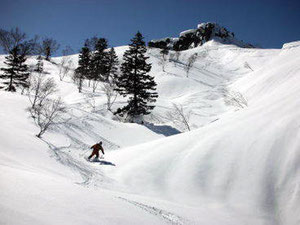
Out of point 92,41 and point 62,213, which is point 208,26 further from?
point 62,213

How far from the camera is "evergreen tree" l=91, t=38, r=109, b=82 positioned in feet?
147

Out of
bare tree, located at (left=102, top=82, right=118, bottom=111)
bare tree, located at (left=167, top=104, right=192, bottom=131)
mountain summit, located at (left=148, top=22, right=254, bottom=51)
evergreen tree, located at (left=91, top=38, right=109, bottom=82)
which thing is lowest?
bare tree, located at (left=167, top=104, right=192, bottom=131)

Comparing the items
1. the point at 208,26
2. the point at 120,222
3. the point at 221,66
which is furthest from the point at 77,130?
the point at 208,26

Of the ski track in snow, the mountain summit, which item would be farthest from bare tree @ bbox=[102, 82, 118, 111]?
the mountain summit

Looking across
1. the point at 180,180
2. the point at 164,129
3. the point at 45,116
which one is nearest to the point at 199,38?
the point at 164,129

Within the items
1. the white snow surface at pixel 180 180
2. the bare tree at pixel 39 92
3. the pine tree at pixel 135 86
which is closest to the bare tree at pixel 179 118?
the pine tree at pixel 135 86

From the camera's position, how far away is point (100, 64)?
47156 millimetres

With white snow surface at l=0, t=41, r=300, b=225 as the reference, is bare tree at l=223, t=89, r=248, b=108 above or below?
above

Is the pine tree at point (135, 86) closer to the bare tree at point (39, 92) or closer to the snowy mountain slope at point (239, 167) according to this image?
the bare tree at point (39, 92)

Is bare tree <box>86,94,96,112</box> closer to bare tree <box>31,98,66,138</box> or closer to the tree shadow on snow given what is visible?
bare tree <box>31,98,66,138</box>

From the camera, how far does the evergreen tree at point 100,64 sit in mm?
44737

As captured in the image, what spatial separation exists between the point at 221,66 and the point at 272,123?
66768 millimetres

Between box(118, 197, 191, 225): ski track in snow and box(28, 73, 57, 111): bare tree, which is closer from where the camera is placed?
box(118, 197, 191, 225): ski track in snow

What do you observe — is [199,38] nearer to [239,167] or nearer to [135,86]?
[135,86]
